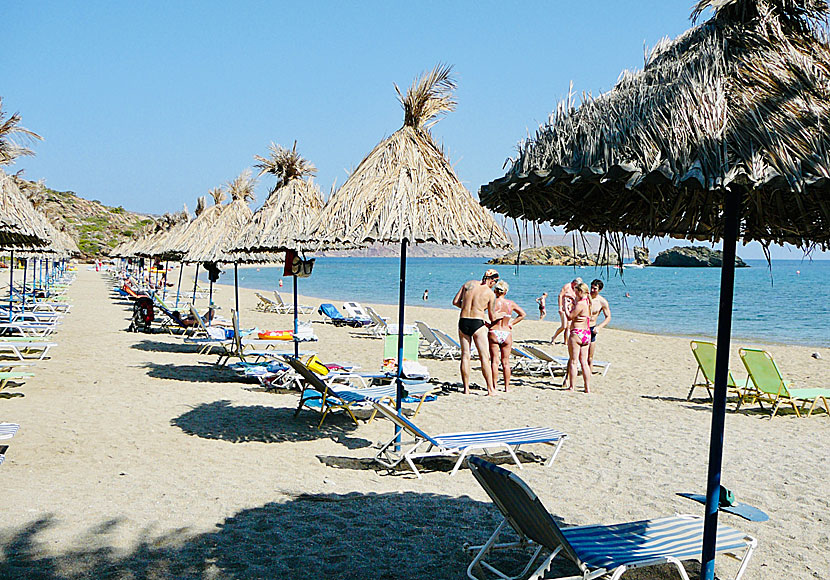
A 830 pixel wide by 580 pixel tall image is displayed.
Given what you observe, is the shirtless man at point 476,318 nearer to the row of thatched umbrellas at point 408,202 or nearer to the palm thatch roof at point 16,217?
the row of thatched umbrellas at point 408,202

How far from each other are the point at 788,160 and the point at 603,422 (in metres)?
5.84

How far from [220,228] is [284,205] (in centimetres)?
378

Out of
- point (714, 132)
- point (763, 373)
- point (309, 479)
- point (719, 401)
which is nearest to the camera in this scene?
point (714, 132)

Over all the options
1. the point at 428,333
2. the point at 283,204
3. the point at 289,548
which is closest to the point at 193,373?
the point at 283,204

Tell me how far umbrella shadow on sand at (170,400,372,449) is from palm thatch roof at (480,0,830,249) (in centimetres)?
422

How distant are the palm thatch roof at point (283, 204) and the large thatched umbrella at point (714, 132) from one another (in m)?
6.37

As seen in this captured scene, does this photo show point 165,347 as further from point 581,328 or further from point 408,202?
point 408,202

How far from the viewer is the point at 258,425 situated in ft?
23.7

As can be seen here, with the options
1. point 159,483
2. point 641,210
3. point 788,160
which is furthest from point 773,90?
point 159,483

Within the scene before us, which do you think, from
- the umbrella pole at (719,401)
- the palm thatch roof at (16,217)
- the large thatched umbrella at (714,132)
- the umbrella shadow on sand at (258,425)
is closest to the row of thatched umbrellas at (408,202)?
the umbrella shadow on sand at (258,425)

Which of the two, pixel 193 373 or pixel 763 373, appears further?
pixel 193 373

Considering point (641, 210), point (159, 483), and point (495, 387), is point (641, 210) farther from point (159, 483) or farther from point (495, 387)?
point (495, 387)

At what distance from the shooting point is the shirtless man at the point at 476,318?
9.13m

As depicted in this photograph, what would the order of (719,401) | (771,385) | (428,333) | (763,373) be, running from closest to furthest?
(719,401)
(771,385)
(763,373)
(428,333)
